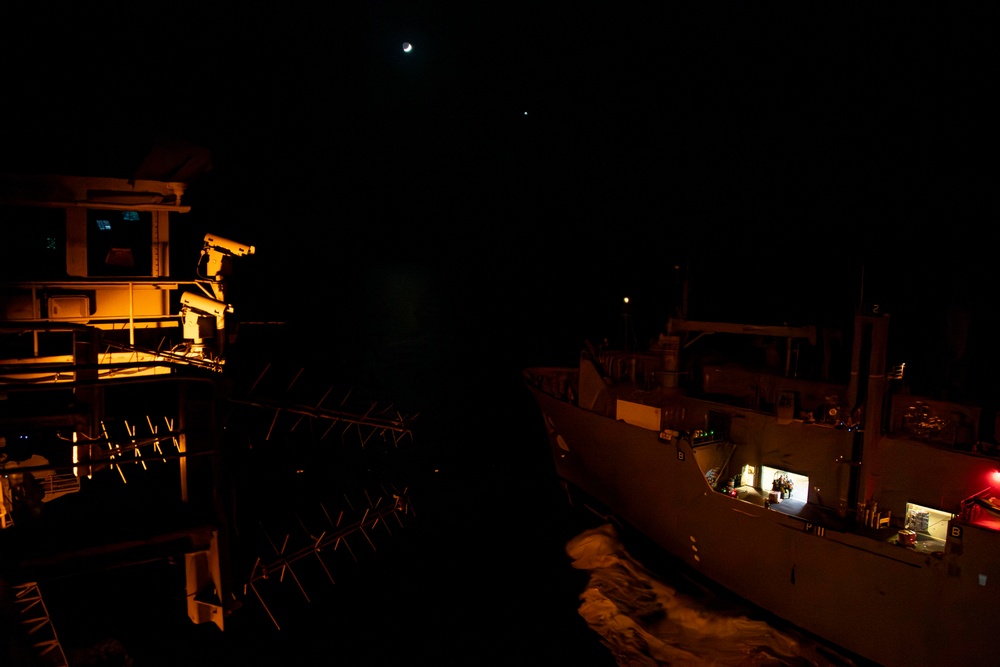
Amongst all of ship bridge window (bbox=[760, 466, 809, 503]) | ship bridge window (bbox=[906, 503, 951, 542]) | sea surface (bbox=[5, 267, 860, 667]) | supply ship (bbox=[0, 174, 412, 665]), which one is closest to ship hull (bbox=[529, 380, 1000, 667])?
ship bridge window (bbox=[760, 466, 809, 503])

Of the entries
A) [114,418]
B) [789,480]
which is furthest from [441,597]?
[114,418]

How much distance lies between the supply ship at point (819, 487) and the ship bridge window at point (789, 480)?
0.10ft

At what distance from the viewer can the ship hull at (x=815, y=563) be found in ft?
28.9

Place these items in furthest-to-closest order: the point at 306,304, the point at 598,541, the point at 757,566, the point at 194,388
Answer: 1. the point at 306,304
2. the point at 598,541
3. the point at 757,566
4. the point at 194,388

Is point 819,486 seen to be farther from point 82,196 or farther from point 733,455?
point 82,196

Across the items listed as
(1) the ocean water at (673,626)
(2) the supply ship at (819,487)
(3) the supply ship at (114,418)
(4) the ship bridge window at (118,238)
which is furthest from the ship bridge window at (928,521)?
(4) the ship bridge window at (118,238)

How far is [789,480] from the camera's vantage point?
1234 centimetres

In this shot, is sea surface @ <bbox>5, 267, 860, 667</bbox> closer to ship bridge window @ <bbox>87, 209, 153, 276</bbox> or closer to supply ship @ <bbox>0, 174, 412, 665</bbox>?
supply ship @ <bbox>0, 174, 412, 665</bbox>

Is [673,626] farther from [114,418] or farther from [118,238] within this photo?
[118,238]

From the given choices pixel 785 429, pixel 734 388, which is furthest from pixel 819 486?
pixel 734 388

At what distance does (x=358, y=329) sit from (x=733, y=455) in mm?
50504

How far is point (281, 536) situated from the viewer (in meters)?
15.8

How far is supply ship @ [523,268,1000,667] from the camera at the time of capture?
30.1 feet

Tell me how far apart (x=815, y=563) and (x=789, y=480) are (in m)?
2.20
